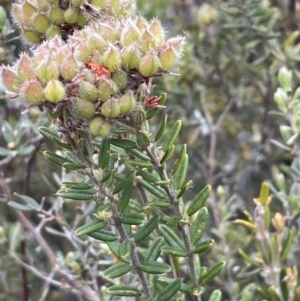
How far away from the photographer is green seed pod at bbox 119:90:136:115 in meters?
0.61

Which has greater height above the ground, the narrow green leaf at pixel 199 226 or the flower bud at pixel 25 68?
the flower bud at pixel 25 68

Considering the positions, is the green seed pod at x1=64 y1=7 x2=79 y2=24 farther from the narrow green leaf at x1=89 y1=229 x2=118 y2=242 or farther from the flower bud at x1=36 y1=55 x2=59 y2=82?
the narrow green leaf at x1=89 y1=229 x2=118 y2=242

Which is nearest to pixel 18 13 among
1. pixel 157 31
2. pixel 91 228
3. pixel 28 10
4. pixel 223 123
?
pixel 28 10

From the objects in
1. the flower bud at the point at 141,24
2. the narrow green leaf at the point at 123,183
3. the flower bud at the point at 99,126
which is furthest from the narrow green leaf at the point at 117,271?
the flower bud at the point at 141,24

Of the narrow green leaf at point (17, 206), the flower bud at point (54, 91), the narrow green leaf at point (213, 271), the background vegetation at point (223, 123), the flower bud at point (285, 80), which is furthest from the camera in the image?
the background vegetation at point (223, 123)

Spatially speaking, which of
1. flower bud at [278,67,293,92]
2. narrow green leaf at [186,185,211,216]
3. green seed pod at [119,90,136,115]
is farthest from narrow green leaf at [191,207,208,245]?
flower bud at [278,67,293,92]

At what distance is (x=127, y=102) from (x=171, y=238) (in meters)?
0.27

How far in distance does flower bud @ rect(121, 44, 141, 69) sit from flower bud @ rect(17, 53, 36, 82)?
4.3 inches

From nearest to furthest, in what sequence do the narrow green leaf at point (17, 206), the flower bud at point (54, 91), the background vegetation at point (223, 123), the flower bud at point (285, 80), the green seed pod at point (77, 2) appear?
the flower bud at point (54, 91)
the green seed pod at point (77, 2)
the narrow green leaf at point (17, 206)
the flower bud at point (285, 80)
the background vegetation at point (223, 123)

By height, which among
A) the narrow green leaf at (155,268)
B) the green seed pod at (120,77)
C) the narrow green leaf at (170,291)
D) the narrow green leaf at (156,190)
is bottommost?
the narrow green leaf at (170,291)

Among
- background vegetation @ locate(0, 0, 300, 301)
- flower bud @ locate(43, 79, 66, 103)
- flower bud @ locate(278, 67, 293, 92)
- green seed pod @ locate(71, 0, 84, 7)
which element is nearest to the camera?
flower bud @ locate(43, 79, 66, 103)

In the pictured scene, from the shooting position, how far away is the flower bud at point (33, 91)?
58cm

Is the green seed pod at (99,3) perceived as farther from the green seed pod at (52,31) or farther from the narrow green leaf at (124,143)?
the narrow green leaf at (124,143)

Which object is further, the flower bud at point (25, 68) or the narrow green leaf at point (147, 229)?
the narrow green leaf at point (147, 229)
